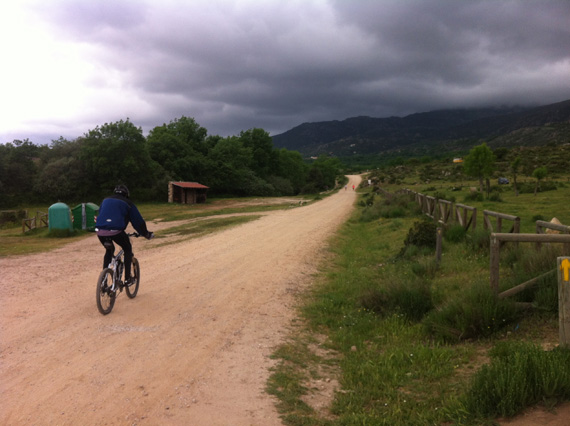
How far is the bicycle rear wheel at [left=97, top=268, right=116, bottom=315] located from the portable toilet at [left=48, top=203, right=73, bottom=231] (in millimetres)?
15621

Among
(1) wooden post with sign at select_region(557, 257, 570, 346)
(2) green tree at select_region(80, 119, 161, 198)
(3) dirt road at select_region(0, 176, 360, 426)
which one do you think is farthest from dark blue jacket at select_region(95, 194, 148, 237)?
(2) green tree at select_region(80, 119, 161, 198)

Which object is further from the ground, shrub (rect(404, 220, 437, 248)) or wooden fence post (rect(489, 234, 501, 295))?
wooden fence post (rect(489, 234, 501, 295))

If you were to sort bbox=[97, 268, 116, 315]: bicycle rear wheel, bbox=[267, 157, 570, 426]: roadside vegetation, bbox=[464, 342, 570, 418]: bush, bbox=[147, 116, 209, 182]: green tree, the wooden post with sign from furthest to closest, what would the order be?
bbox=[147, 116, 209, 182]: green tree < bbox=[97, 268, 116, 315]: bicycle rear wheel < the wooden post with sign < bbox=[267, 157, 570, 426]: roadside vegetation < bbox=[464, 342, 570, 418]: bush

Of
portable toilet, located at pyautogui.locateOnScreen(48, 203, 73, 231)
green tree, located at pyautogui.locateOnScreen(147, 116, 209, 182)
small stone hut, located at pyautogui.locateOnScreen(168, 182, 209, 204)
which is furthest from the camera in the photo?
green tree, located at pyautogui.locateOnScreen(147, 116, 209, 182)

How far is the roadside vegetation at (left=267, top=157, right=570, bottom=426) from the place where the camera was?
3557 mm

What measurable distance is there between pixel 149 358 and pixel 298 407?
1878mm

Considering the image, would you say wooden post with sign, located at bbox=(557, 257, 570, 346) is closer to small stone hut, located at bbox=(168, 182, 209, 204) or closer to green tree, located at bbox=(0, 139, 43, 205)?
small stone hut, located at bbox=(168, 182, 209, 204)

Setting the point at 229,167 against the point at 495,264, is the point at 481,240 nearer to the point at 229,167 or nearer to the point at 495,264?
the point at 495,264

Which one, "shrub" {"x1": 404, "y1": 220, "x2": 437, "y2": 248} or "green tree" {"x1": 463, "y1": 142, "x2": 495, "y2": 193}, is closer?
"shrub" {"x1": 404, "y1": 220, "x2": 437, "y2": 248}

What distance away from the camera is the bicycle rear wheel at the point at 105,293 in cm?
623

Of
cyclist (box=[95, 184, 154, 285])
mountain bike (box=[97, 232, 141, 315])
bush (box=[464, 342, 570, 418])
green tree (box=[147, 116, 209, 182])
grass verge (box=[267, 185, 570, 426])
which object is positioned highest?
green tree (box=[147, 116, 209, 182])

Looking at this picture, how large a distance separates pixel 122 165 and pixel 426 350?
1813 inches

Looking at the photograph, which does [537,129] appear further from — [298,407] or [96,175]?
[298,407]

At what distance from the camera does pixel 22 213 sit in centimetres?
3062
